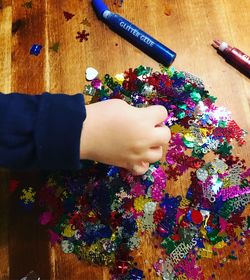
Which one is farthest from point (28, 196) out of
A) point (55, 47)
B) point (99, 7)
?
point (99, 7)

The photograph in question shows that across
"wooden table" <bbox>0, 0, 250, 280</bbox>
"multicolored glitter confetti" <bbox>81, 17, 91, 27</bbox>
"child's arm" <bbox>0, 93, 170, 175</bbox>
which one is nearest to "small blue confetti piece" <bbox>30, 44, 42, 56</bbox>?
"wooden table" <bbox>0, 0, 250, 280</bbox>

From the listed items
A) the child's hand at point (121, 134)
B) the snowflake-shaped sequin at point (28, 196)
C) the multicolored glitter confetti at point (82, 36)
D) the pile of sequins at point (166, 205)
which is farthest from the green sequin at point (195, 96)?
the snowflake-shaped sequin at point (28, 196)

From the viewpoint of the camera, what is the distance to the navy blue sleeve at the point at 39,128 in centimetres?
52

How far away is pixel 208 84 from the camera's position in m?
0.75

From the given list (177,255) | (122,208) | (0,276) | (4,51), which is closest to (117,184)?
(122,208)

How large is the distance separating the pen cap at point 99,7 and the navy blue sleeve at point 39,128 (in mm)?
323

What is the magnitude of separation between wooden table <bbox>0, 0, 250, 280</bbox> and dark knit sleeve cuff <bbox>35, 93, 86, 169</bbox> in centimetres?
19

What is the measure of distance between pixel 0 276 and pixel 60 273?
0.38 ft

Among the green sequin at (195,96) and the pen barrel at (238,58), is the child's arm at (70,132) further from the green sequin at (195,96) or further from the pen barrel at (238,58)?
the pen barrel at (238,58)

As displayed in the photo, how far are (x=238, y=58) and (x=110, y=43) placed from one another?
28cm

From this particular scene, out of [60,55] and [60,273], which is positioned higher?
[60,55]

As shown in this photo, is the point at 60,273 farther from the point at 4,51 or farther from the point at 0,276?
the point at 4,51

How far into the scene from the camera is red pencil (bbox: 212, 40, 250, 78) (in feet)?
2.44

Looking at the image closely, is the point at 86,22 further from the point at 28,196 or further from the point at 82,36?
the point at 28,196
